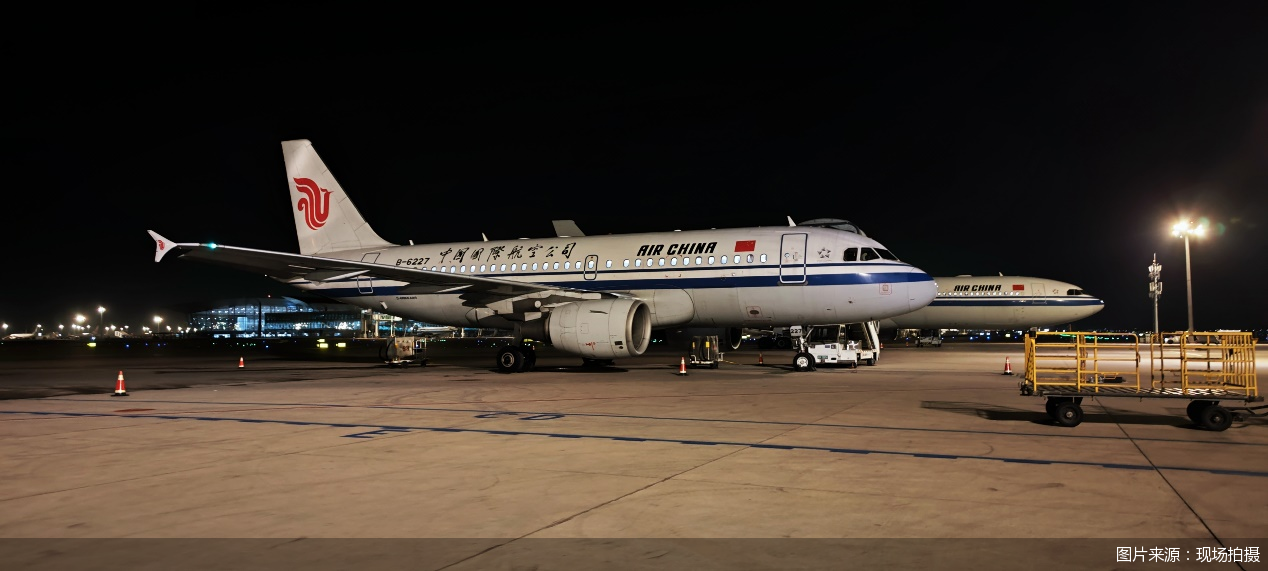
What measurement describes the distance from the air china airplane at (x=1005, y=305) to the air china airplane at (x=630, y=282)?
29.7m

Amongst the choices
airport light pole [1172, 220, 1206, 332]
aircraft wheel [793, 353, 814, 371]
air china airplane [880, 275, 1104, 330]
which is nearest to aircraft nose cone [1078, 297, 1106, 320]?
→ air china airplane [880, 275, 1104, 330]

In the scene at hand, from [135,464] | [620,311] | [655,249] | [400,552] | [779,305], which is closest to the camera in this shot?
[400,552]

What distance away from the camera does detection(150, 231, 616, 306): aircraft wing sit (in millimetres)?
20627

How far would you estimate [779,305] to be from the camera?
75.7 ft

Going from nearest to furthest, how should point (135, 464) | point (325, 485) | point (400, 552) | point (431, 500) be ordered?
point (400, 552) → point (431, 500) → point (325, 485) → point (135, 464)

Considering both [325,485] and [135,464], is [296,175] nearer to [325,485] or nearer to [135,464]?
[135,464]

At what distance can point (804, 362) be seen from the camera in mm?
24766

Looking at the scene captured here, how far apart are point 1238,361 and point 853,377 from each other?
414 inches

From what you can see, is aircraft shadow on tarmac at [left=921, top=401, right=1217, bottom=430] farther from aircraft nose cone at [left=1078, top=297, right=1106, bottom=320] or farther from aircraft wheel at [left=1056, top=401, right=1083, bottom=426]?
aircraft nose cone at [left=1078, top=297, right=1106, bottom=320]

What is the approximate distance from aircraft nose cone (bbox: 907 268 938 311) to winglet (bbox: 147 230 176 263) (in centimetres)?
→ 1888

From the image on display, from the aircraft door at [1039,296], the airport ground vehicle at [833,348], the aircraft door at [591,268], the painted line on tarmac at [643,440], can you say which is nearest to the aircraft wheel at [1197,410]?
the painted line on tarmac at [643,440]

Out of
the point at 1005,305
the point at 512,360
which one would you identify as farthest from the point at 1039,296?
the point at 512,360

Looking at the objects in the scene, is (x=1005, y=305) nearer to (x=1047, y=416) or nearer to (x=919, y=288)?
(x=919, y=288)

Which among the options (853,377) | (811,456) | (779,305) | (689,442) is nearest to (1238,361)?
(811,456)
